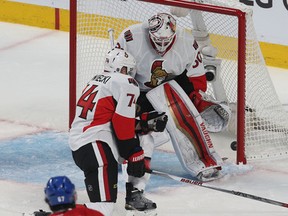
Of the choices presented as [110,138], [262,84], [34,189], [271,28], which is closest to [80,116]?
[110,138]

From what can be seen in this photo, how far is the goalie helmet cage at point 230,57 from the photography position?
20.7 feet

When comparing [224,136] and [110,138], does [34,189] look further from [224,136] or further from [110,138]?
[224,136]

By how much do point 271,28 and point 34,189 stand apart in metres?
2.58

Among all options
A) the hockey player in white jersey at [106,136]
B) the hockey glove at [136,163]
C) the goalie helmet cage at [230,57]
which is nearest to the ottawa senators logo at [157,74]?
the goalie helmet cage at [230,57]

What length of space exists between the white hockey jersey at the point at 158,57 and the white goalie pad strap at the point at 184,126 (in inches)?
2.9

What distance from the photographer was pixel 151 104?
637 centimetres

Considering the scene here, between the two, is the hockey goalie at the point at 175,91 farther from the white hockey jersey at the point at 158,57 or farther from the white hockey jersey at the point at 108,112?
the white hockey jersey at the point at 108,112

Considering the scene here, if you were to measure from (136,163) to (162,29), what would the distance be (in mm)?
930

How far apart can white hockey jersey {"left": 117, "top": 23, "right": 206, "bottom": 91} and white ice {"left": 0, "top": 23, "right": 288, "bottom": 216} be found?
1.70 ft

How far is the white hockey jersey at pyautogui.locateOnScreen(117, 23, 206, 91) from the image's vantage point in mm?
6320

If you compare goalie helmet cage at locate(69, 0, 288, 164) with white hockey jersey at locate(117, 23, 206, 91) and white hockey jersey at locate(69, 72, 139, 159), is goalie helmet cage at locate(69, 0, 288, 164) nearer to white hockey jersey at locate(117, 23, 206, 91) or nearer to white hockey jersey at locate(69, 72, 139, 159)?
white hockey jersey at locate(117, 23, 206, 91)

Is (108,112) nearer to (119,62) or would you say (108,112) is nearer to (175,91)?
(119,62)

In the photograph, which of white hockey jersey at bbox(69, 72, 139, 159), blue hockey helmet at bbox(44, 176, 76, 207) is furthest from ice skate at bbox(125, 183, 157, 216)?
blue hockey helmet at bbox(44, 176, 76, 207)

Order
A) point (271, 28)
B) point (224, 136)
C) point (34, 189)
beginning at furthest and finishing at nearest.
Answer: point (271, 28) < point (224, 136) < point (34, 189)
